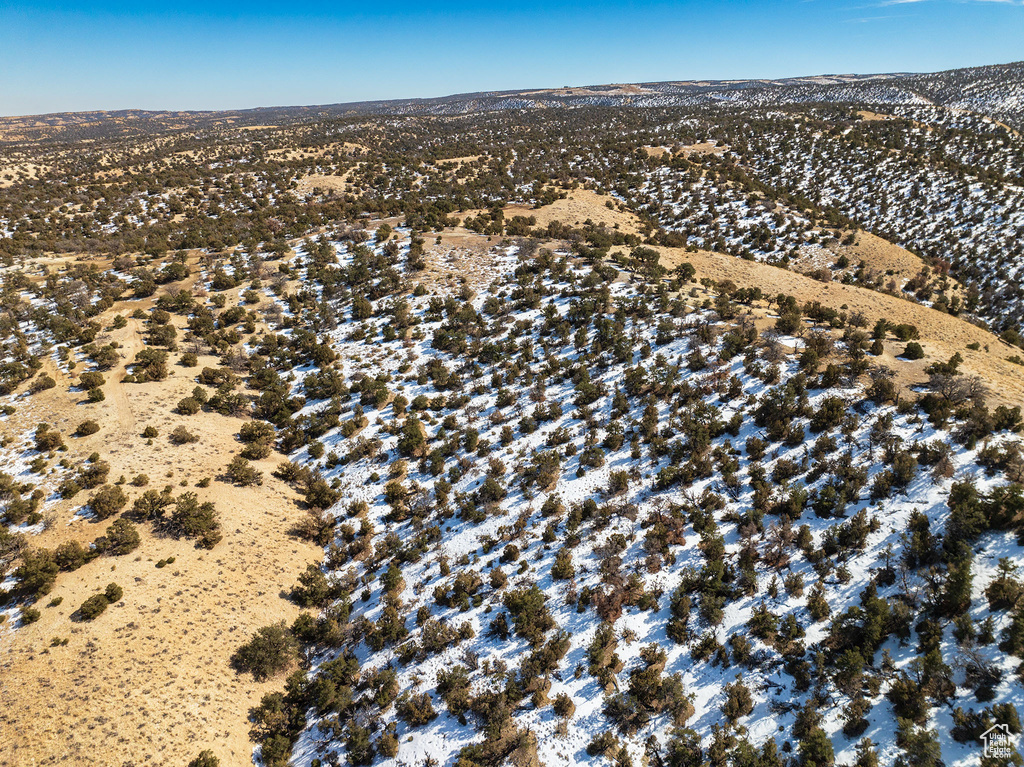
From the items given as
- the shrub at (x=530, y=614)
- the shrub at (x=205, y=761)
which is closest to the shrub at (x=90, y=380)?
the shrub at (x=205, y=761)

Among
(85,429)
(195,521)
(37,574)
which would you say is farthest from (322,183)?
(37,574)

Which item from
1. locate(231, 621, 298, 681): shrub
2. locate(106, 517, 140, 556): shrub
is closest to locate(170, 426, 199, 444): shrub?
locate(106, 517, 140, 556): shrub

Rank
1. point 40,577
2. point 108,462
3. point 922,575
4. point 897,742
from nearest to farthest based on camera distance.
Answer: point 897,742, point 922,575, point 40,577, point 108,462

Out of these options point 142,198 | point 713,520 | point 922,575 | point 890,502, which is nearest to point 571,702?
point 713,520

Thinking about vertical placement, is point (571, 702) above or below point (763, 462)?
below

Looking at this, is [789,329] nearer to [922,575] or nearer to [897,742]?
[922,575]

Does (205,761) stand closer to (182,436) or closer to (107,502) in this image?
(107,502)
